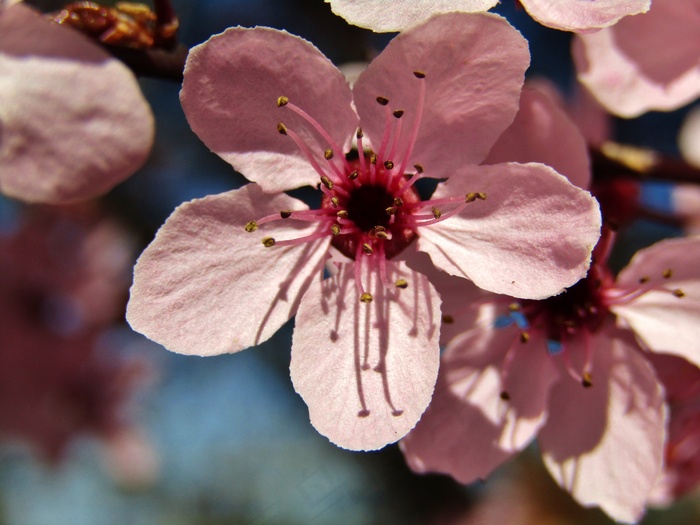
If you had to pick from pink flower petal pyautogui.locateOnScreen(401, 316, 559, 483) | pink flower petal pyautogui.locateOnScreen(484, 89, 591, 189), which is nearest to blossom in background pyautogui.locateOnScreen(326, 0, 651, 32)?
pink flower petal pyautogui.locateOnScreen(484, 89, 591, 189)

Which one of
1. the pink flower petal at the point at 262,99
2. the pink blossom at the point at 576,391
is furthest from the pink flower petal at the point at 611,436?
the pink flower petal at the point at 262,99

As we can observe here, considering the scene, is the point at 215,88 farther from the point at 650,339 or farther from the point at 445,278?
the point at 650,339

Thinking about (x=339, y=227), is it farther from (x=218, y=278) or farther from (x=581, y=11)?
(x=581, y=11)

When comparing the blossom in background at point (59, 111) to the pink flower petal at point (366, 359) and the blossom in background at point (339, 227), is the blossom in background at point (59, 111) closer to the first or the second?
the blossom in background at point (339, 227)

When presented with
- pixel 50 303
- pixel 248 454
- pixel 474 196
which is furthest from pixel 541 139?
pixel 248 454

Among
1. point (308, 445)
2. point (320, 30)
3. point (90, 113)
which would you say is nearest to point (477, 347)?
point (90, 113)

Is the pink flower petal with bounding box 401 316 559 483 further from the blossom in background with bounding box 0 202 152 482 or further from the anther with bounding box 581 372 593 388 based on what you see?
the blossom in background with bounding box 0 202 152 482

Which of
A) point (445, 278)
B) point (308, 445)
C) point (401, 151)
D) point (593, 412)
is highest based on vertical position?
point (401, 151)
